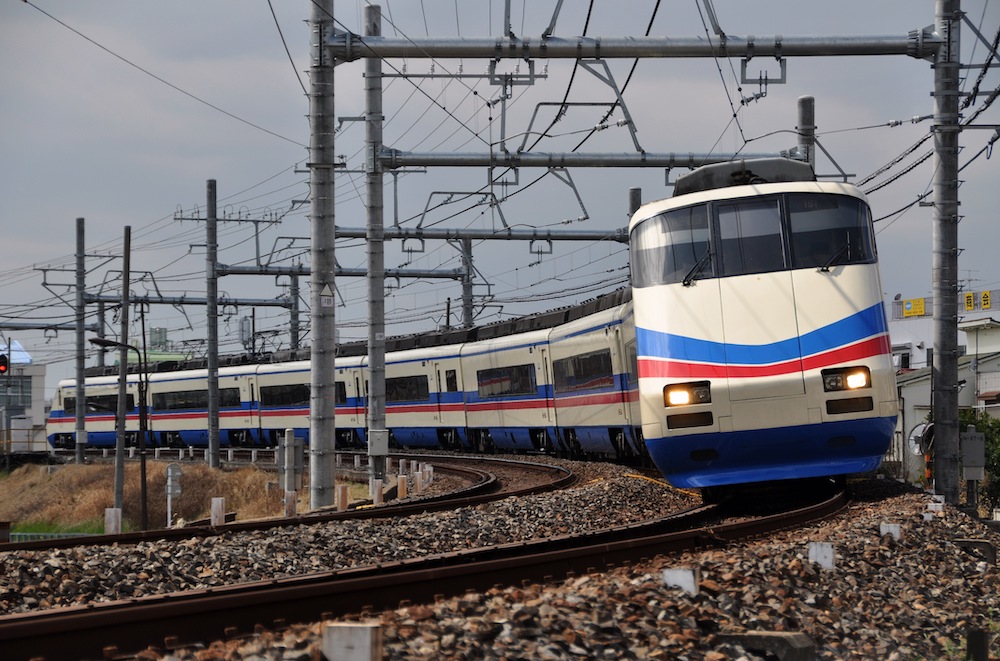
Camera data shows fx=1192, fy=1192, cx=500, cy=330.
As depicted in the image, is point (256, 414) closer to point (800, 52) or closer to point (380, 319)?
point (380, 319)

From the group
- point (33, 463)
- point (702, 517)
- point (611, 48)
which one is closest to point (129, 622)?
point (702, 517)

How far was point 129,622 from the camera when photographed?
6375mm

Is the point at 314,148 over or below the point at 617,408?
over

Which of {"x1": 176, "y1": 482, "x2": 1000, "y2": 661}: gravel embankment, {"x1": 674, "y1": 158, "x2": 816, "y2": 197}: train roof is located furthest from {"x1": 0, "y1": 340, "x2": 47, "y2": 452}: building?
{"x1": 176, "y1": 482, "x2": 1000, "y2": 661}: gravel embankment

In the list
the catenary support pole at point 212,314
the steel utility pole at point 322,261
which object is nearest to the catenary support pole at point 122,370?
the catenary support pole at point 212,314

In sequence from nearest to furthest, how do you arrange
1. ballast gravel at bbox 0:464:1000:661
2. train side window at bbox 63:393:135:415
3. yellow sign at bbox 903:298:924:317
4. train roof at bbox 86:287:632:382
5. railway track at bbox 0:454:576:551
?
ballast gravel at bbox 0:464:1000:661 < railway track at bbox 0:454:576:551 < train roof at bbox 86:287:632:382 < train side window at bbox 63:393:135:415 < yellow sign at bbox 903:298:924:317

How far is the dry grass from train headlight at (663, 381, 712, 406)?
16.3 metres

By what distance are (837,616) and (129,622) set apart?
13.7 feet

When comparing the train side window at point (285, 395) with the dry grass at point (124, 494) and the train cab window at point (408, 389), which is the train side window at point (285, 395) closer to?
the dry grass at point (124, 494)

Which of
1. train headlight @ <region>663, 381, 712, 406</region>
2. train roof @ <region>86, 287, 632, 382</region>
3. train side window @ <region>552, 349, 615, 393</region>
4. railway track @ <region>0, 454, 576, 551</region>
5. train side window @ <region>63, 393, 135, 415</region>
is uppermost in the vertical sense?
train roof @ <region>86, 287, 632, 382</region>

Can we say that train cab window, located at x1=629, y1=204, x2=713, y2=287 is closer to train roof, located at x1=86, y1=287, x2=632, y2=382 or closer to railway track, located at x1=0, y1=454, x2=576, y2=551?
railway track, located at x1=0, y1=454, x2=576, y2=551

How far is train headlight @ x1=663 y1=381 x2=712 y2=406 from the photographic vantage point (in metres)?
12.3

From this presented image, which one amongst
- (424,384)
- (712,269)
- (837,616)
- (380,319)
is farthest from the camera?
(424,384)

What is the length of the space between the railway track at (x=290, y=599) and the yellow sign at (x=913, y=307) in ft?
298
